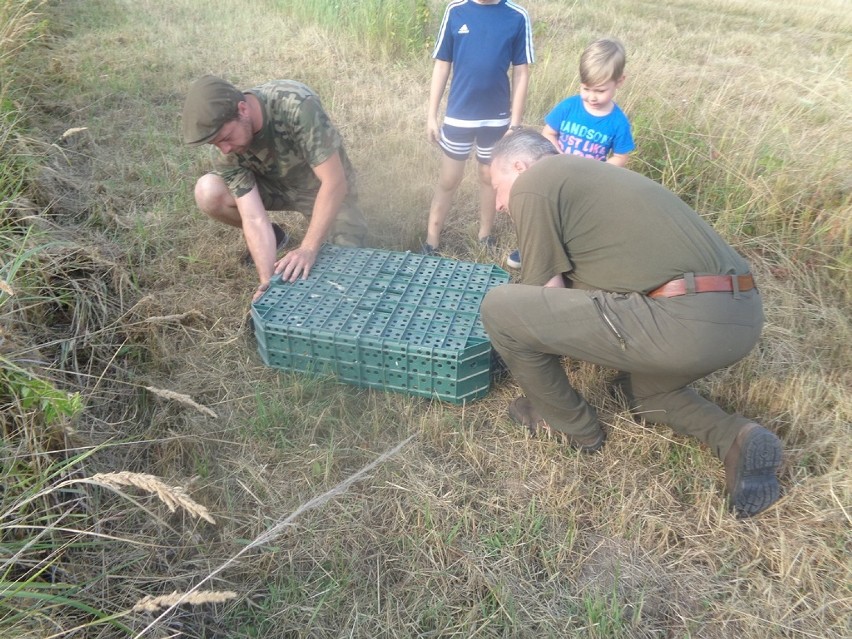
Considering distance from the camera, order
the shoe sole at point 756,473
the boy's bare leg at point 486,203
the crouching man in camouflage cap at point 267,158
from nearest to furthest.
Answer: the shoe sole at point 756,473
the crouching man in camouflage cap at point 267,158
the boy's bare leg at point 486,203

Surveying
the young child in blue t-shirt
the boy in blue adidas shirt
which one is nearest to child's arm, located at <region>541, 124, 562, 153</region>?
the young child in blue t-shirt

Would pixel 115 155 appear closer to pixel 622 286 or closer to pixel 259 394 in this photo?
pixel 259 394

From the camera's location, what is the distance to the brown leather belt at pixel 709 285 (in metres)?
2.26

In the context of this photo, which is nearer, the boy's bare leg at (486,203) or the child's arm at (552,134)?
the child's arm at (552,134)

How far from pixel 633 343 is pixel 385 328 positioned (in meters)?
1.16

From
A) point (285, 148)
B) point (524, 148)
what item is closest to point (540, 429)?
point (524, 148)

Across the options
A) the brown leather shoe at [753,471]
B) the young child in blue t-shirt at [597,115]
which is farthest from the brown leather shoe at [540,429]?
the young child in blue t-shirt at [597,115]

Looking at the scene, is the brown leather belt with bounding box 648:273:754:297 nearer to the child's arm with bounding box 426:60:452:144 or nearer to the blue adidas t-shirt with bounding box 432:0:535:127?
the blue adidas t-shirt with bounding box 432:0:535:127

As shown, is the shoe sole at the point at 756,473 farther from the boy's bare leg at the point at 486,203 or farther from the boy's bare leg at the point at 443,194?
the boy's bare leg at the point at 443,194

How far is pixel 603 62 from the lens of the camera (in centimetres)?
316

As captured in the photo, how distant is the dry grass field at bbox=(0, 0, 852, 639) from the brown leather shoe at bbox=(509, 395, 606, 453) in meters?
0.06

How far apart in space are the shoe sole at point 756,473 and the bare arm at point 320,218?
A: 235 cm

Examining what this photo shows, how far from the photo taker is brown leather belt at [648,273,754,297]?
89.1 inches

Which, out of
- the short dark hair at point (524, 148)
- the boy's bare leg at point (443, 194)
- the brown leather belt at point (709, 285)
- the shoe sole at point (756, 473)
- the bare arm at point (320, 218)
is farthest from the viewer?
the boy's bare leg at point (443, 194)
